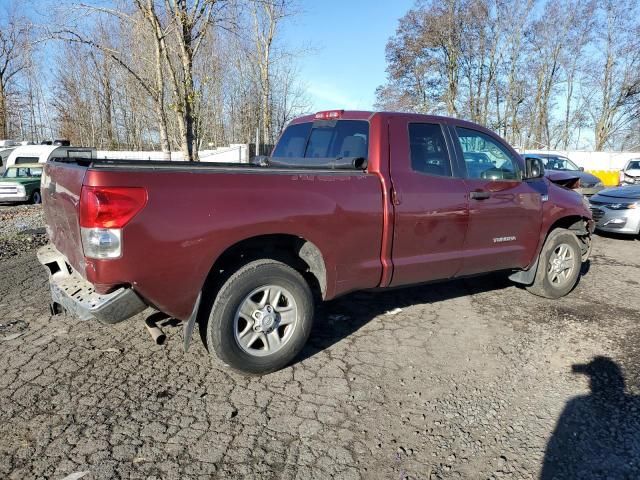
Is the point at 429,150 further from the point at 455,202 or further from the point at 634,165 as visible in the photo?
the point at 634,165

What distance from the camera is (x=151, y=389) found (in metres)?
3.07

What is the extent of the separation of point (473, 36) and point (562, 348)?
37.2 m

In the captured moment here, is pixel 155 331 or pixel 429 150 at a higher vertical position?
pixel 429 150

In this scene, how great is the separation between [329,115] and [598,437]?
3.28 meters

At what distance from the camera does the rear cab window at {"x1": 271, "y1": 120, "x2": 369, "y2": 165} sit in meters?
3.91

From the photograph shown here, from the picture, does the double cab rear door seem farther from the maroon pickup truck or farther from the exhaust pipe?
the exhaust pipe

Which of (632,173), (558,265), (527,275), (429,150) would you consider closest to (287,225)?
(429,150)

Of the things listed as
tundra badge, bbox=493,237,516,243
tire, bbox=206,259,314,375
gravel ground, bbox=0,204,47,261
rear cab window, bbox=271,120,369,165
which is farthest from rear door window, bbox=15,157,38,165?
tundra badge, bbox=493,237,516,243

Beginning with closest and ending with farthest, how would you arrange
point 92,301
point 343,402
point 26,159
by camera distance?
point 92,301 → point 343,402 → point 26,159

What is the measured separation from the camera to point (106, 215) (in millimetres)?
2607

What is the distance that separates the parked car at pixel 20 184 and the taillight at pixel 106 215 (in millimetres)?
16805

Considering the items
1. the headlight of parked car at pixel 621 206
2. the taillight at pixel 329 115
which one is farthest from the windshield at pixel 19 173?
the headlight of parked car at pixel 621 206

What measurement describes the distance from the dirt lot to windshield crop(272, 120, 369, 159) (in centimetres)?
160

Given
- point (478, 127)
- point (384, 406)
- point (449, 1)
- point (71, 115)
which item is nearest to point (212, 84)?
point (71, 115)
